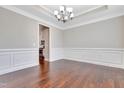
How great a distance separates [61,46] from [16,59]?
3610 mm

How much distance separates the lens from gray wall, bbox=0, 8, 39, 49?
3.14 meters

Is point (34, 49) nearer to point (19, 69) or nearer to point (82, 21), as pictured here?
point (19, 69)

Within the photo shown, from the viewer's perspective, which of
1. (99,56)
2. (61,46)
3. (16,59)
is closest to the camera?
(16,59)

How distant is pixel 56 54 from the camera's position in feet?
20.4

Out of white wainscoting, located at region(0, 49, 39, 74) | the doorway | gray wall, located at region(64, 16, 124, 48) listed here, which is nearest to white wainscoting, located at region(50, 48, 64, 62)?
the doorway

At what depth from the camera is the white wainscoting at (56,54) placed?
580 centimetres

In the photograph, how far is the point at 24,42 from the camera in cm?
394

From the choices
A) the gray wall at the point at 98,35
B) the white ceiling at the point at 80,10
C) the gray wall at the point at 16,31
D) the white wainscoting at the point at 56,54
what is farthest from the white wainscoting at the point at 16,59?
the gray wall at the point at 98,35

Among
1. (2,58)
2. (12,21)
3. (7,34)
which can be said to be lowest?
(2,58)

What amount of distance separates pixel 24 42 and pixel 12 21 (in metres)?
0.95

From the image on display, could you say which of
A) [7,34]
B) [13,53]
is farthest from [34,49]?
[7,34]

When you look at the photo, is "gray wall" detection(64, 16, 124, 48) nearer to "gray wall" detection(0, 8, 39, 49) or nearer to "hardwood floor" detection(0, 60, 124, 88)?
"hardwood floor" detection(0, 60, 124, 88)

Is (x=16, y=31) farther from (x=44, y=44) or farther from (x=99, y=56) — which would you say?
(x=99, y=56)

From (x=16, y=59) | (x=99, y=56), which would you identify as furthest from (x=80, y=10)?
(x=16, y=59)
